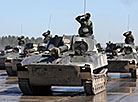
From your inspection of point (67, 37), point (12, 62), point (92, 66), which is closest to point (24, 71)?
point (92, 66)

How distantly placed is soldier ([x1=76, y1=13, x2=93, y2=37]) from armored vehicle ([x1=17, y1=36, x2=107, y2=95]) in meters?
3.20

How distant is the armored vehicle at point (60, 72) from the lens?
1351 centimetres

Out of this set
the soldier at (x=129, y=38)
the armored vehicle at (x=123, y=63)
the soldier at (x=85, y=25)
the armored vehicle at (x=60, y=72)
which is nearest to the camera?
the armored vehicle at (x=60, y=72)

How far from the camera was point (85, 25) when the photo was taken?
18.9 metres

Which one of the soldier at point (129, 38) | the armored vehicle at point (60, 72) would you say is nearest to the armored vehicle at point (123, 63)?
the soldier at point (129, 38)

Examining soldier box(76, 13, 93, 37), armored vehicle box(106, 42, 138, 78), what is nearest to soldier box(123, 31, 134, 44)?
armored vehicle box(106, 42, 138, 78)

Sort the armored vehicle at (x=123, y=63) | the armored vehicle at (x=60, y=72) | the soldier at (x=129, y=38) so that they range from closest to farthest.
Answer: the armored vehicle at (x=60, y=72) < the armored vehicle at (x=123, y=63) < the soldier at (x=129, y=38)

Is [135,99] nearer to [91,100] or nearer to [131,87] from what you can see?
[91,100]

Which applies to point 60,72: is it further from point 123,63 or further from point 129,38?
point 129,38

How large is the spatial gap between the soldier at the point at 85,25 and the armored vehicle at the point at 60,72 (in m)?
3.20

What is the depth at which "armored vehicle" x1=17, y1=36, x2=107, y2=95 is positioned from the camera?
44.3 feet

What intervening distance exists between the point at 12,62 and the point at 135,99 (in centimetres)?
1079

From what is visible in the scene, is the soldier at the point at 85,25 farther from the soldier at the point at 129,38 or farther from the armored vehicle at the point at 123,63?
the soldier at the point at 129,38

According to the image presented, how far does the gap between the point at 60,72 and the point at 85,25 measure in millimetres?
5672
